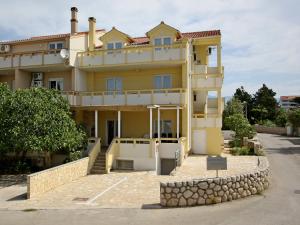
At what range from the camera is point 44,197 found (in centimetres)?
1756

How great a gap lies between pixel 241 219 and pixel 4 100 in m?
17.5

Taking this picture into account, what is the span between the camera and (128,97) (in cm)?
2712

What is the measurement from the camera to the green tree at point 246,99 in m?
84.4

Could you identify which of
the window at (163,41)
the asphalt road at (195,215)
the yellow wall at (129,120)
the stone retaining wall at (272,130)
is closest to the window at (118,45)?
the window at (163,41)

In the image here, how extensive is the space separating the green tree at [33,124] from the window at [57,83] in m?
7.23

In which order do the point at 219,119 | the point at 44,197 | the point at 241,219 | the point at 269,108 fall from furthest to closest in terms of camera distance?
the point at 269,108 → the point at 219,119 → the point at 44,197 → the point at 241,219

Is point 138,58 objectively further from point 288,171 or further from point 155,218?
point 155,218

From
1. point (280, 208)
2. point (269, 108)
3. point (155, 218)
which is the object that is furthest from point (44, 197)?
point (269, 108)

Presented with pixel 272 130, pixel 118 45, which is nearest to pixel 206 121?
pixel 118 45

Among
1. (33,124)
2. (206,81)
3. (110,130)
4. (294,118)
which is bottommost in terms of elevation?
(110,130)

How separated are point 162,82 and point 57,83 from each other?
9.99 m

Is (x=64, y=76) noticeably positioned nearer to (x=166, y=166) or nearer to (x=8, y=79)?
(x=8, y=79)

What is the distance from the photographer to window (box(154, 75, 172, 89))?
28672mm

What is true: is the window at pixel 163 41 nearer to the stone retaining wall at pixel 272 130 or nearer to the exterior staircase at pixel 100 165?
the exterior staircase at pixel 100 165
